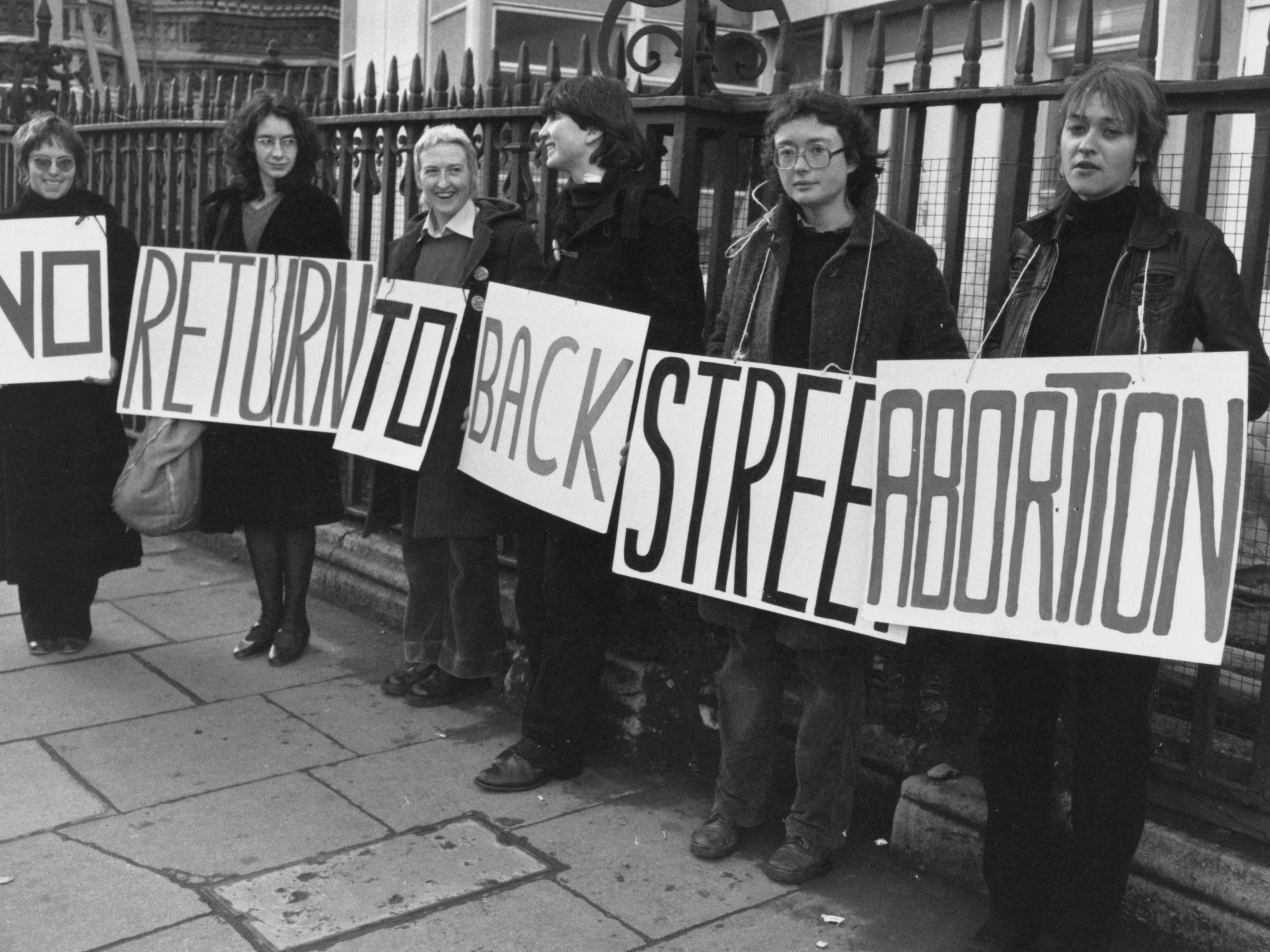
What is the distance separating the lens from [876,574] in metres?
3.34

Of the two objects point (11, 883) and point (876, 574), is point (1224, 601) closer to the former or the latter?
point (876, 574)

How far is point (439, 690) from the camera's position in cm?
497

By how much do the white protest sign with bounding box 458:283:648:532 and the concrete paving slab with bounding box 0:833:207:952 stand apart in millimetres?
1463

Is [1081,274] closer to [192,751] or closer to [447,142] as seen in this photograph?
[447,142]

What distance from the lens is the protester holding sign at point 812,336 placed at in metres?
3.43

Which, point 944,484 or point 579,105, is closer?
point 944,484

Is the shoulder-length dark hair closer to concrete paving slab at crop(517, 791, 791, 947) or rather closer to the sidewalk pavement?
the sidewalk pavement

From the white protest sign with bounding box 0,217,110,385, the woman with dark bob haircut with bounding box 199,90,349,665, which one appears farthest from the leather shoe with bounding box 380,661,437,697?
the white protest sign with bounding box 0,217,110,385

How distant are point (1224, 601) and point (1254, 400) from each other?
17.0 inches

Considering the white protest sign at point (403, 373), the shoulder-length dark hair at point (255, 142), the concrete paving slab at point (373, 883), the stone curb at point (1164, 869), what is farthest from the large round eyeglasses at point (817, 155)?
the shoulder-length dark hair at point (255, 142)

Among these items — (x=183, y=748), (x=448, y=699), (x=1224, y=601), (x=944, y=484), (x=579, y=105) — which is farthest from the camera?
(x=448, y=699)

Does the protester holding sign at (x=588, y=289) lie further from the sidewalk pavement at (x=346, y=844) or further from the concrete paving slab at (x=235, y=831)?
the concrete paving slab at (x=235, y=831)

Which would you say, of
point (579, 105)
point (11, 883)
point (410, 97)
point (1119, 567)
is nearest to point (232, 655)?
point (11, 883)

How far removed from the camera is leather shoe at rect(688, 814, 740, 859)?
3.76 metres
